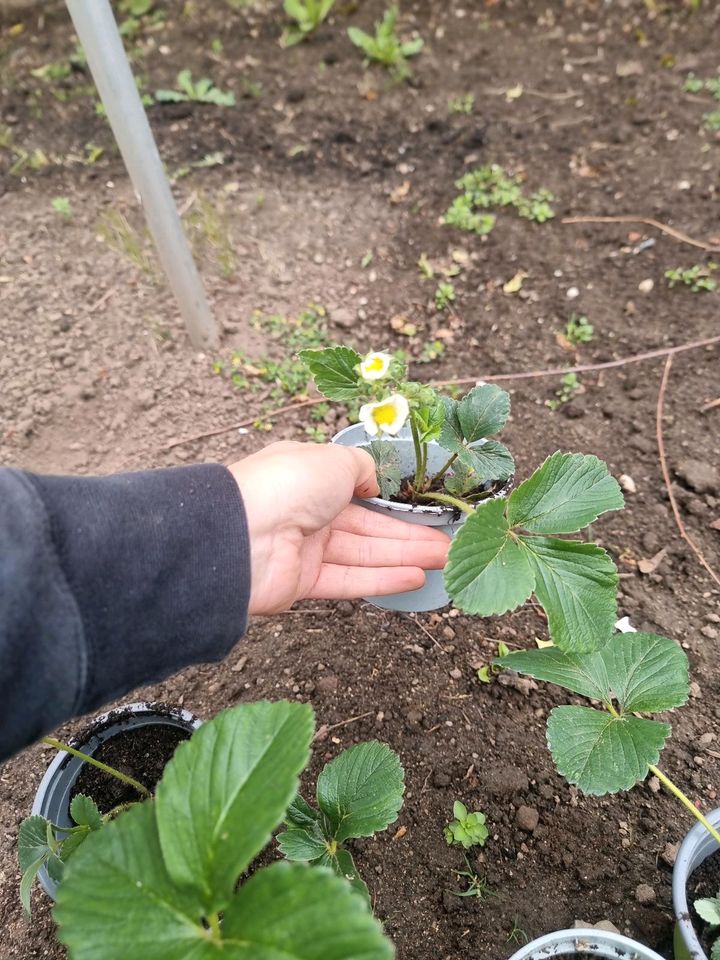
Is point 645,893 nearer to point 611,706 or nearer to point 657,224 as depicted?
point 611,706

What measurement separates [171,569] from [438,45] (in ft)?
9.96

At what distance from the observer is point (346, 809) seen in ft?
3.63

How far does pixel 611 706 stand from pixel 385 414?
0.61 m

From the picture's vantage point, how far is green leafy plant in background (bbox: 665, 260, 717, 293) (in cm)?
217

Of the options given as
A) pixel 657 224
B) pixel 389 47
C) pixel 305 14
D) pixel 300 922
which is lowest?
pixel 657 224

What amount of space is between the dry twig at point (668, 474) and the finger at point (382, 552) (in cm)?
72

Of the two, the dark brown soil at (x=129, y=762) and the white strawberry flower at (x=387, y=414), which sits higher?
the white strawberry flower at (x=387, y=414)

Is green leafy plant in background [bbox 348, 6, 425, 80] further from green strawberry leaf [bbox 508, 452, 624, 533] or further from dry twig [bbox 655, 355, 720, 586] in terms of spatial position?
green strawberry leaf [bbox 508, 452, 624, 533]

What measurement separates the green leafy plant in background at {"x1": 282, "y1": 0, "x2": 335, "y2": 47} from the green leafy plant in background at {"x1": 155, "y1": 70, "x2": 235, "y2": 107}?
0.47m

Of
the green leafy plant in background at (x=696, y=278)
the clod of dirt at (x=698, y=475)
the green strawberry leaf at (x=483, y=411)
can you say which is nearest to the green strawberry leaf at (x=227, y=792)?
the green strawberry leaf at (x=483, y=411)

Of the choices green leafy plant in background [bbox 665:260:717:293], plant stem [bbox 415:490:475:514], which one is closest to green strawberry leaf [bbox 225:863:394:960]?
plant stem [bbox 415:490:475:514]

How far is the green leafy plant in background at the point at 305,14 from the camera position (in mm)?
3148

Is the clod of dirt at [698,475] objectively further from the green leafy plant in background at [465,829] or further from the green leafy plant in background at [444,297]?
the green leafy plant in background at [465,829]

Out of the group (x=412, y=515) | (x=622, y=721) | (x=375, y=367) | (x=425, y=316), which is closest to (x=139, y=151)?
(x=425, y=316)
